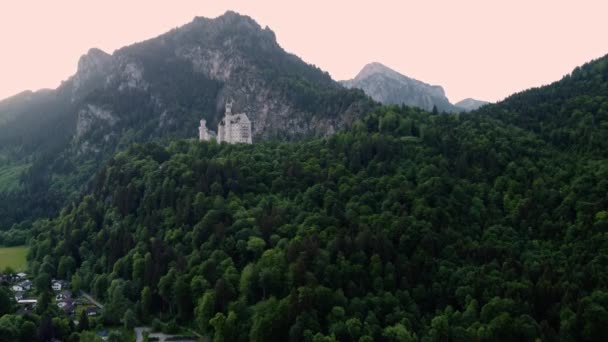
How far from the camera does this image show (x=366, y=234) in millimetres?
77312

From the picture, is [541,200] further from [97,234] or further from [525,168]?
[97,234]

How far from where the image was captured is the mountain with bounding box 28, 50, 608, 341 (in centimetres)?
6575

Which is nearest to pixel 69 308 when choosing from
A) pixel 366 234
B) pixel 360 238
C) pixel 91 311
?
pixel 91 311

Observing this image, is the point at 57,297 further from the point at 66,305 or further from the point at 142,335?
the point at 142,335

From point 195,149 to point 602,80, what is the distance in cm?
9036

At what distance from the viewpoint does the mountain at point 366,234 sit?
65750 millimetres

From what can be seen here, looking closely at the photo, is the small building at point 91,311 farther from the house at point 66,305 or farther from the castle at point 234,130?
the castle at point 234,130

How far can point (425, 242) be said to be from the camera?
77.4 meters

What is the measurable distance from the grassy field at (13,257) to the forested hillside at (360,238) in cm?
457

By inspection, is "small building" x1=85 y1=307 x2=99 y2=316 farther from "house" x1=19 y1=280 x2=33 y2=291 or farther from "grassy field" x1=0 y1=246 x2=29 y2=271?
"grassy field" x1=0 y1=246 x2=29 y2=271

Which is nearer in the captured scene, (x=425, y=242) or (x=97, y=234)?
(x=425, y=242)

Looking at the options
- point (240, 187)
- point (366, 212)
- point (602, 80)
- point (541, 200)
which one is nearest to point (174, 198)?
point (240, 187)

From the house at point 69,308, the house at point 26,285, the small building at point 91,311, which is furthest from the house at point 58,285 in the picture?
the small building at point 91,311

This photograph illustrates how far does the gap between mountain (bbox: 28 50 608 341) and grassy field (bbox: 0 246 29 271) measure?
5.08 metres
